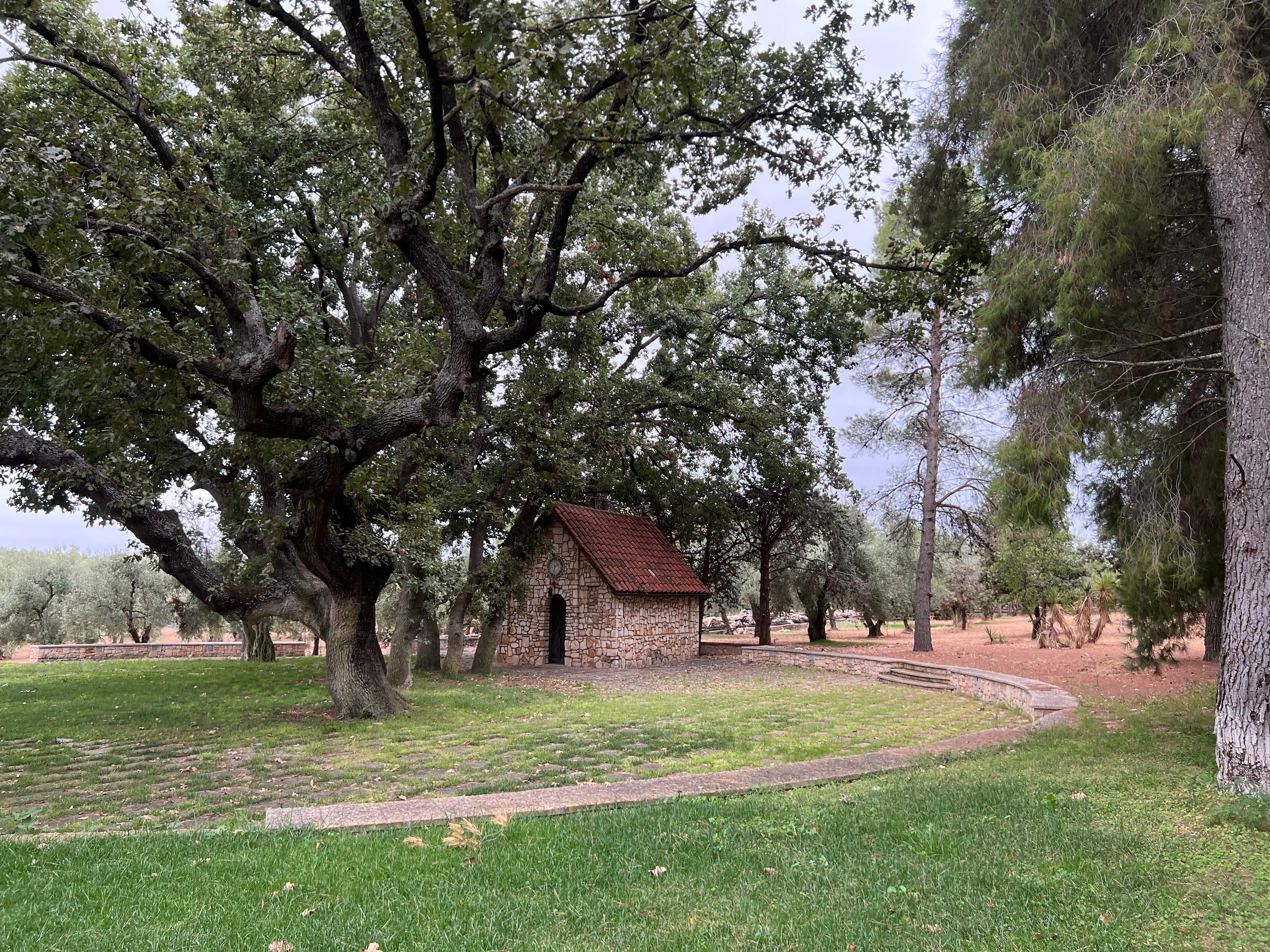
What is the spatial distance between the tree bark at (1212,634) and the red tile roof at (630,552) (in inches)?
516

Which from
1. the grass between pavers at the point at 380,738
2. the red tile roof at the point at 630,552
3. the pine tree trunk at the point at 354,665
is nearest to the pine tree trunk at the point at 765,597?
the red tile roof at the point at 630,552

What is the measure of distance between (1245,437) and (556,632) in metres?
18.9

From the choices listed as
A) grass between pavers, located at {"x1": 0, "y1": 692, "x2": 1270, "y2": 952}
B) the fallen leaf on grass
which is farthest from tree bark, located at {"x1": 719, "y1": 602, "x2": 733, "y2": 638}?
the fallen leaf on grass

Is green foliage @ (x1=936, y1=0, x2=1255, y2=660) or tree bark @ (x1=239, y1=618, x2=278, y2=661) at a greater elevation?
green foliage @ (x1=936, y1=0, x2=1255, y2=660)

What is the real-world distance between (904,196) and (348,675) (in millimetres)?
10666

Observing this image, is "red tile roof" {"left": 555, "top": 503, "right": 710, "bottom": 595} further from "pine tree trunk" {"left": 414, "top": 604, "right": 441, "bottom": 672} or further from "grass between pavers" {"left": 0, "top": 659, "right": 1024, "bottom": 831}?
"grass between pavers" {"left": 0, "top": 659, "right": 1024, "bottom": 831}

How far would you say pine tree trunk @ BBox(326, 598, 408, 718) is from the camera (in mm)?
11469

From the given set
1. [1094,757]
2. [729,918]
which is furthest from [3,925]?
[1094,757]

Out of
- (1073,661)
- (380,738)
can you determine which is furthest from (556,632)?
(1073,661)

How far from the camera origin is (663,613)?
23.6 metres

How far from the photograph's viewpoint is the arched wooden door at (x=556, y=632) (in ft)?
74.8

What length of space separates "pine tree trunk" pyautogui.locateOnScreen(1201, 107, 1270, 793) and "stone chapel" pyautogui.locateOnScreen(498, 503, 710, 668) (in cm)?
1597

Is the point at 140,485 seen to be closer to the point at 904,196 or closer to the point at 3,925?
the point at 3,925

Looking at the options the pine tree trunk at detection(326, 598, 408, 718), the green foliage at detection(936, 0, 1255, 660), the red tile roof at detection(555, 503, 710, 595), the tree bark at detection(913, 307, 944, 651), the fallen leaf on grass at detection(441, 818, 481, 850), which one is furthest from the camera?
the tree bark at detection(913, 307, 944, 651)
